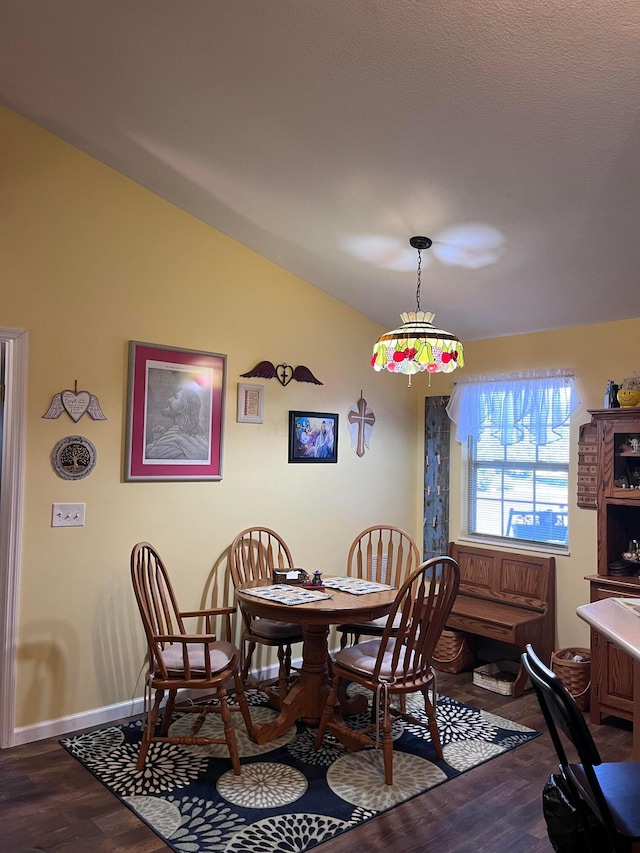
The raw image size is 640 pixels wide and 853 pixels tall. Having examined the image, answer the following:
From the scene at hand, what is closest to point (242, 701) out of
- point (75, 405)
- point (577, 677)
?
point (75, 405)

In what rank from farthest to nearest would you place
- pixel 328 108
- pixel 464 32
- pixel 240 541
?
pixel 240 541, pixel 328 108, pixel 464 32

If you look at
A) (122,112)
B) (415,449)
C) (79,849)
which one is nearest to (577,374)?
(415,449)

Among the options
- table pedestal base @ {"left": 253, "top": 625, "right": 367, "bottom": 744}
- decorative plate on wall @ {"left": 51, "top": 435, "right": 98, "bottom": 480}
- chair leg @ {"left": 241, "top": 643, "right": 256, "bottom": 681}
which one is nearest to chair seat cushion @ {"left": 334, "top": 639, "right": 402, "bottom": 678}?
table pedestal base @ {"left": 253, "top": 625, "right": 367, "bottom": 744}

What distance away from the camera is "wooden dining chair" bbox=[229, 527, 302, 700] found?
3.60 meters

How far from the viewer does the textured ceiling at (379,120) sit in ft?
6.98

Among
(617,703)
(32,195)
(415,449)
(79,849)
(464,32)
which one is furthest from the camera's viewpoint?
(415,449)

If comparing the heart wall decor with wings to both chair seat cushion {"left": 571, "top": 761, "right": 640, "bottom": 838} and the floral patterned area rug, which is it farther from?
chair seat cushion {"left": 571, "top": 761, "right": 640, "bottom": 838}

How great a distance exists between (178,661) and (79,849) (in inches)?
33.2

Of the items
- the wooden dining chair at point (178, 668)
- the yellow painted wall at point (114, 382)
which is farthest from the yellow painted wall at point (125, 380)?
the wooden dining chair at point (178, 668)

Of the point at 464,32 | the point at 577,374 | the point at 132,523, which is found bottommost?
the point at 132,523

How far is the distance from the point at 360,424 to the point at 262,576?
133cm

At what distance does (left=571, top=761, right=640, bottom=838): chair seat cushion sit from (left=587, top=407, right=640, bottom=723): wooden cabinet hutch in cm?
187

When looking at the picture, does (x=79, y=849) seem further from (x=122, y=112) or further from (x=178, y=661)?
(x=122, y=112)

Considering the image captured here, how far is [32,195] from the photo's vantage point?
3217 mm
